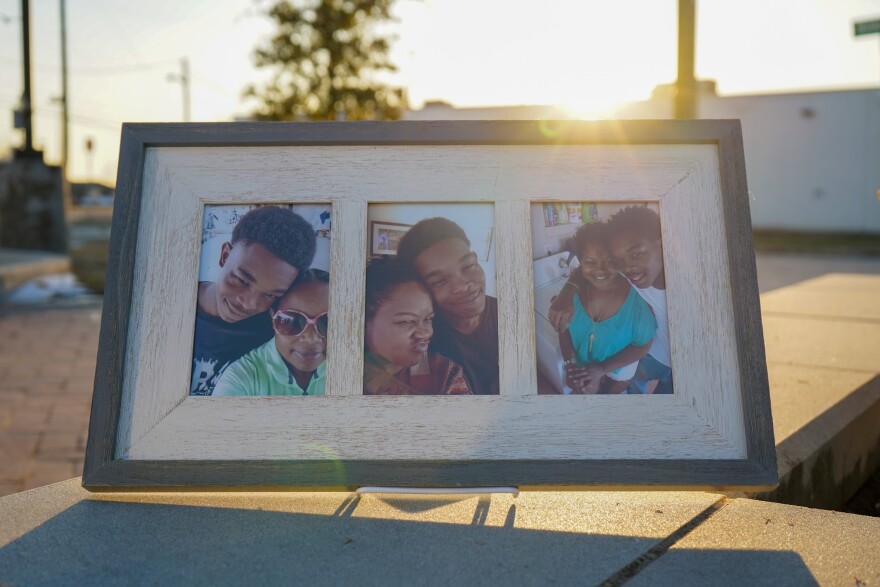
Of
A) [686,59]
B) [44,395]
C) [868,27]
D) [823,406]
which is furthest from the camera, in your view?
[44,395]

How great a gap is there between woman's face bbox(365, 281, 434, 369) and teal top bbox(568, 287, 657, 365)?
1.04 ft

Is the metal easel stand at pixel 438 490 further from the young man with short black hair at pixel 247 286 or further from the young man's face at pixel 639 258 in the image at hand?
the young man's face at pixel 639 258

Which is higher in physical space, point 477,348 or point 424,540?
point 477,348

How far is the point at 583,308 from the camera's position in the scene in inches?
72.7

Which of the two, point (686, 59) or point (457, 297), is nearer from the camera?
point (457, 297)

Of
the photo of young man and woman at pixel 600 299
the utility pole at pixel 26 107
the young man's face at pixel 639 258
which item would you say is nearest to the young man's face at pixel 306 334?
the photo of young man and woman at pixel 600 299

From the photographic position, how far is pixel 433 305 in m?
1.85

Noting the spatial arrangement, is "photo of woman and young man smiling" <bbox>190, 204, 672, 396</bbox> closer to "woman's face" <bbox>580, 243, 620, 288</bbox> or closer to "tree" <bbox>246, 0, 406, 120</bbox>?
"woman's face" <bbox>580, 243, 620, 288</bbox>

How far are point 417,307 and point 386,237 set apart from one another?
17 centimetres

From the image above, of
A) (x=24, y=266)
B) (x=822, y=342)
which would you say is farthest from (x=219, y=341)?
(x=24, y=266)

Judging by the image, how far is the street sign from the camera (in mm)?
3828

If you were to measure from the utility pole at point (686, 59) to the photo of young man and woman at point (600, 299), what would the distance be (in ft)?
8.58

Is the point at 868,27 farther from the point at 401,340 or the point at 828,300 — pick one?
the point at 828,300

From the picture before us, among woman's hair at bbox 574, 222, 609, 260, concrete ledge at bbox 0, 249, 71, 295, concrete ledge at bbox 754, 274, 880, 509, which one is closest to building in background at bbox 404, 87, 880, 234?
concrete ledge at bbox 0, 249, 71, 295
